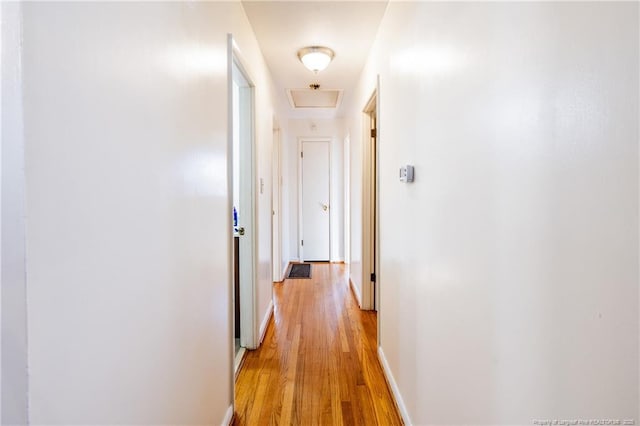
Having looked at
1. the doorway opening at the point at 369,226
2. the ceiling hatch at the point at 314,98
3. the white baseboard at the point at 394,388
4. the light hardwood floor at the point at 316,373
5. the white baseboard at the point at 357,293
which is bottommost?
the light hardwood floor at the point at 316,373

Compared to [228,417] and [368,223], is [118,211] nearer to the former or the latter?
[228,417]

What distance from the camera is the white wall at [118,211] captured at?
0.59 metres

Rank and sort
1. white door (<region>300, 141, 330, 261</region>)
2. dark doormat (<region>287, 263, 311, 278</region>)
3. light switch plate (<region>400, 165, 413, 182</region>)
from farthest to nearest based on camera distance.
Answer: white door (<region>300, 141, 330, 261</region>) < dark doormat (<region>287, 263, 311, 278</region>) < light switch plate (<region>400, 165, 413, 182</region>)

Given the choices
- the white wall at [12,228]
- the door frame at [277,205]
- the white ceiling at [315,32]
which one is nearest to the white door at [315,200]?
the door frame at [277,205]

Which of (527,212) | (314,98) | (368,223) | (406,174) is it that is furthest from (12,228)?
(314,98)

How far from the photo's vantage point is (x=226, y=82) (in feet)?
5.88

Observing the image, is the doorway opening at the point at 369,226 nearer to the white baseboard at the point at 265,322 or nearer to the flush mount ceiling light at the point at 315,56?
the flush mount ceiling light at the point at 315,56

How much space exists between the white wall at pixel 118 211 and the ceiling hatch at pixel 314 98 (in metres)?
2.90

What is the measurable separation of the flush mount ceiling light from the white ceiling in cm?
5

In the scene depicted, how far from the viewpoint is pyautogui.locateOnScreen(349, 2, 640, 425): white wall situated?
0.56 metres

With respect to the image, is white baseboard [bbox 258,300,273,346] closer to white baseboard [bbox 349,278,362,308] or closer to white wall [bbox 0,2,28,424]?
white baseboard [bbox 349,278,362,308]

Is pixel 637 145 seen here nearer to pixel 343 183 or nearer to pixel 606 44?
pixel 606 44

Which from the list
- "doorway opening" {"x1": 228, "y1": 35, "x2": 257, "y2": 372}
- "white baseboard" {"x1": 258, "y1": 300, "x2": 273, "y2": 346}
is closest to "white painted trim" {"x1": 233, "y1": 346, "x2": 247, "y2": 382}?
"doorway opening" {"x1": 228, "y1": 35, "x2": 257, "y2": 372}

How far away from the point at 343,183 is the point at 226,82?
3.87 m
